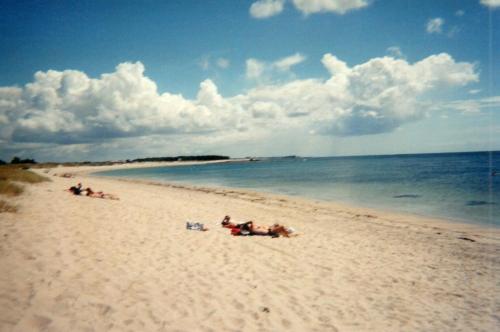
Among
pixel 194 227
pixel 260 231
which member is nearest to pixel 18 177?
pixel 194 227

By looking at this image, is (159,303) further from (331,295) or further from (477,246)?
(477,246)

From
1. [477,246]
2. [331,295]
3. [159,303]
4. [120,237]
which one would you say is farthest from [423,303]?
[120,237]

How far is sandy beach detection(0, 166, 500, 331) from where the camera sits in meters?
4.74

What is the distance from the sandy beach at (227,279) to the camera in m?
4.74

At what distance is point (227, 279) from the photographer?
252 inches

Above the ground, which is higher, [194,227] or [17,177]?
[17,177]

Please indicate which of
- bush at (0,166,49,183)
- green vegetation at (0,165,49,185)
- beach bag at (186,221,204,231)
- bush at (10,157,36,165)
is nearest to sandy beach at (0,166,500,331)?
beach bag at (186,221,204,231)

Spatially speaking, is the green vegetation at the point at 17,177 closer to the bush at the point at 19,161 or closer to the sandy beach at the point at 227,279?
the sandy beach at the point at 227,279

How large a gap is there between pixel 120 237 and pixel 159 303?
13.9 feet

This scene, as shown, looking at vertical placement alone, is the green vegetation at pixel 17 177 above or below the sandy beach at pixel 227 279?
above

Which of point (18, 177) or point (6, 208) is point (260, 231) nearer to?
point (6, 208)

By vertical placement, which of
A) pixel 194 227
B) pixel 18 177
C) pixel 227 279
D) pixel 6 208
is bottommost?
pixel 227 279

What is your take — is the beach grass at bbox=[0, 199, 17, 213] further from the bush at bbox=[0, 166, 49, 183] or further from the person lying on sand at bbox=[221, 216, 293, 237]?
the bush at bbox=[0, 166, 49, 183]

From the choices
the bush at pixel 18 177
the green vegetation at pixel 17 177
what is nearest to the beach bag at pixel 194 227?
the green vegetation at pixel 17 177
